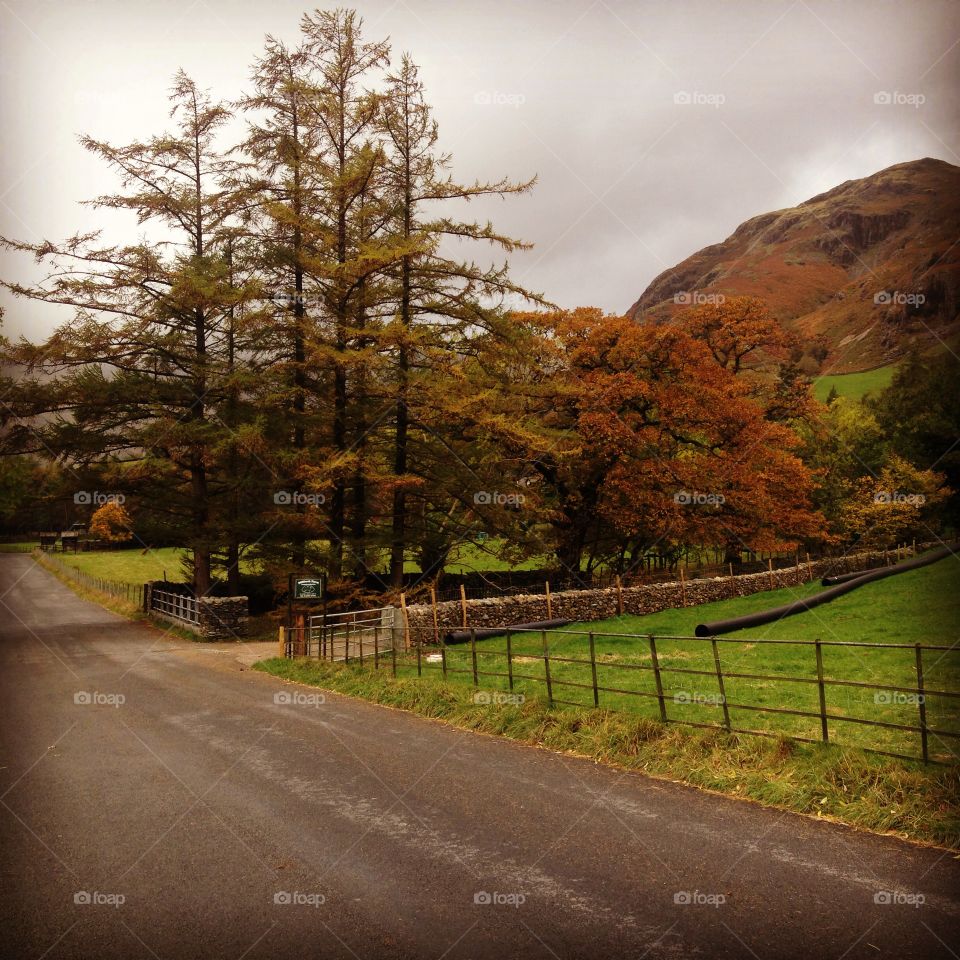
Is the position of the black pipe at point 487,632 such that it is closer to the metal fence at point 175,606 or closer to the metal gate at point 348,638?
the metal gate at point 348,638

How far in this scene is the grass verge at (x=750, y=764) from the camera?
296 inches

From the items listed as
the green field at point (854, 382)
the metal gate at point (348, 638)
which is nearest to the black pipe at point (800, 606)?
the metal gate at point (348, 638)

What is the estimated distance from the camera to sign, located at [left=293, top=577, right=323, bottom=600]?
806 inches

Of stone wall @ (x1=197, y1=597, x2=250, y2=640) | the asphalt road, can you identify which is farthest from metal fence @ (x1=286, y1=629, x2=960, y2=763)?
stone wall @ (x1=197, y1=597, x2=250, y2=640)

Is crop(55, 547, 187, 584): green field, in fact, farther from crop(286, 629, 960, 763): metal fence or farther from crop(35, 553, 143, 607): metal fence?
crop(286, 629, 960, 763): metal fence

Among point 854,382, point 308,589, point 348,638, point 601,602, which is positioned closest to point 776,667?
point 348,638

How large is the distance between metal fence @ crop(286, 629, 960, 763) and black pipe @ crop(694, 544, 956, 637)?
1890 mm

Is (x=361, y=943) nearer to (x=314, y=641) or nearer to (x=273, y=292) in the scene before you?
(x=314, y=641)

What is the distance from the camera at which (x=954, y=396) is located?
2.33 meters

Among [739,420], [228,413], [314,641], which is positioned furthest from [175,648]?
[739,420]

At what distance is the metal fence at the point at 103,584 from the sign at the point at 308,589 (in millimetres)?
19396

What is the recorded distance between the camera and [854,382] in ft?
426

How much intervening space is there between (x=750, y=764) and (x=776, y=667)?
26.8 feet

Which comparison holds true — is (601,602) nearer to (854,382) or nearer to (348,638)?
(348,638)
